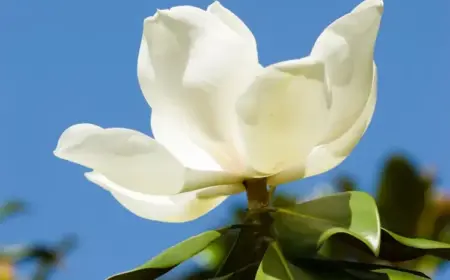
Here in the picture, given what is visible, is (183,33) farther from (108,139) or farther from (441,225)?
(441,225)

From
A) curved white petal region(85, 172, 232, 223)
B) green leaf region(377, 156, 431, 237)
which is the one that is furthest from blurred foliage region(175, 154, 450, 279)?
curved white petal region(85, 172, 232, 223)

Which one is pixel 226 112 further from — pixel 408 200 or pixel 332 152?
pixel 408 200

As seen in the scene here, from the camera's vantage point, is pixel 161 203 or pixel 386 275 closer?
pixel 386 275

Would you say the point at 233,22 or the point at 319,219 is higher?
the point at 233,22

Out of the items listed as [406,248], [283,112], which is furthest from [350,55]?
[406,248]

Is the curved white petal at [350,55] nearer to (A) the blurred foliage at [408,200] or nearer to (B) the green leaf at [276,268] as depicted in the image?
(B) the green leaf at [276,268]

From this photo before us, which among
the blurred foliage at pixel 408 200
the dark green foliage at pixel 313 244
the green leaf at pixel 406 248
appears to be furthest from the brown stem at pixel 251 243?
the blurred foliage at pixel 408 200

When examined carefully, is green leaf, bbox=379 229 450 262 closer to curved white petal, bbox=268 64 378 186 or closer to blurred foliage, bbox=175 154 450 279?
curved white petal, bbox=268 64 378 186
